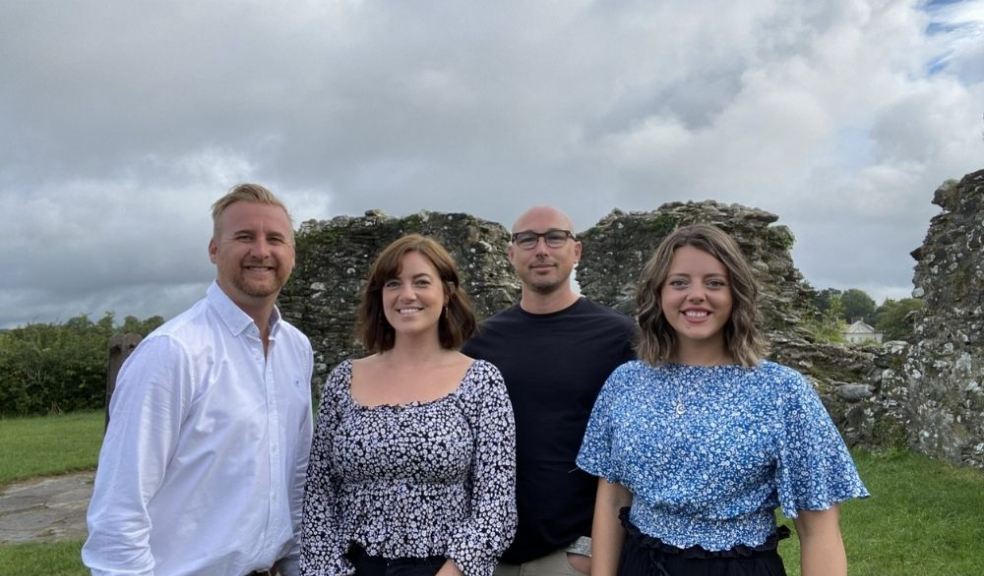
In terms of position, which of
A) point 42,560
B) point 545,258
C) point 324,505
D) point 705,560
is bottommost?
point 42,560

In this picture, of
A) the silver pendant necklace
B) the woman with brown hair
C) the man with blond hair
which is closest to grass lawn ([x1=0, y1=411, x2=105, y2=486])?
the man with blond hair

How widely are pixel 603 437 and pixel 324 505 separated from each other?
0.98 m

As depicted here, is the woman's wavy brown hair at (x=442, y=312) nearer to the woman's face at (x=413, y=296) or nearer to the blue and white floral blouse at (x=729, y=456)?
the woman's face at (x=413, y=296)

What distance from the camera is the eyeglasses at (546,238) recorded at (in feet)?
10.2

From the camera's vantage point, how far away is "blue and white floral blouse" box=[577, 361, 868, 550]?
7.10ft

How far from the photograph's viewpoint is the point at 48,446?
1263cm

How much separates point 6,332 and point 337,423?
27.9 m

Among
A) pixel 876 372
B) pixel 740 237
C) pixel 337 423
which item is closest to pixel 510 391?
pixel 337 423

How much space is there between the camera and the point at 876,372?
30.0 ft

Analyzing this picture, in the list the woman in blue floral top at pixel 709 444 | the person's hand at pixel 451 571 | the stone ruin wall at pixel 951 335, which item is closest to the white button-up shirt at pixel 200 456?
the person's hand at pixel 451 571

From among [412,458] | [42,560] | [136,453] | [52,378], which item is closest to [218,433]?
[136,453]

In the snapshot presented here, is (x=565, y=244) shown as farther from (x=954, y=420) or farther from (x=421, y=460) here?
(x=954, y=420)

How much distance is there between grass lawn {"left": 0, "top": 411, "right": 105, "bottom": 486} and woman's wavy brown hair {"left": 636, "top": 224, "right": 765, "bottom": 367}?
33.8 feet

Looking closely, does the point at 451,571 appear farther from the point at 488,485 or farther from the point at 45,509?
the point at 45,509
